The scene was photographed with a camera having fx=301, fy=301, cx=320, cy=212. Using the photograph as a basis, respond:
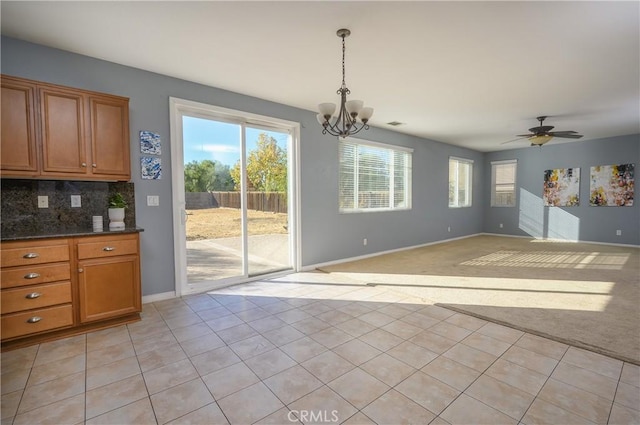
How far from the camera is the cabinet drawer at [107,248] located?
102 inches

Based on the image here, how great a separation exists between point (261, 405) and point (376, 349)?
1000mm

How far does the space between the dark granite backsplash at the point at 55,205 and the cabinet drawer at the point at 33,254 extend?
324mm

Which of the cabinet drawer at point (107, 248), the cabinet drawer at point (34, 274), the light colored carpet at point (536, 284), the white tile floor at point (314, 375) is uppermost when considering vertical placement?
the cabinet drawer at point (107, 248)

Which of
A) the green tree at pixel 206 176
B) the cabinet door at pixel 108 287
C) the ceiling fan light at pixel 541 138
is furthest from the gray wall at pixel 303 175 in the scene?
the ceiling fan light at pixel 541 138

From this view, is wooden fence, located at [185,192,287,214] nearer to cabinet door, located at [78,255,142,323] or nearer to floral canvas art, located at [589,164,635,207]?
cabinet door, located at [78,255,142,323]

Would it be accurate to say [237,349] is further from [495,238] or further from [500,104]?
[495,238]

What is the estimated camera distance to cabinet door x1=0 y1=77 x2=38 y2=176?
238 cm

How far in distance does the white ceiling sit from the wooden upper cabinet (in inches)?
20.1

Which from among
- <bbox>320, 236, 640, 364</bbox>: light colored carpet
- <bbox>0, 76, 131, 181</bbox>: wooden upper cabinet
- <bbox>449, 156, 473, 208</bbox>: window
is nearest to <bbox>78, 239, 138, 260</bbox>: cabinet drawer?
<bbox>0, 76, 131, 181</bbox>: wooden upper cabinet

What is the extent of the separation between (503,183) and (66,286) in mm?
9715

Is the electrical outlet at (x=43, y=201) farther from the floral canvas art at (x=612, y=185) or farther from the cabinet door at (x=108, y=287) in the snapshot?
the floral canvas art at (x=612, y=185)

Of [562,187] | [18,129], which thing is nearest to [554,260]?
[562,187]

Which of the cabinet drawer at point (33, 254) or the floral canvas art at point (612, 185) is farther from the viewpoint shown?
the floral canvas art at point (612, 185)

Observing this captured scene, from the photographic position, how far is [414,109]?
15.5 feet
